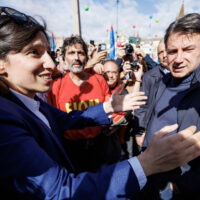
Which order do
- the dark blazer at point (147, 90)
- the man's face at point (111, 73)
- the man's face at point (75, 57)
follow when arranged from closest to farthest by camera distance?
the dark blazer at point (147, 90) < the man's face at point (75, 57) < the man's face at point (111, 73)

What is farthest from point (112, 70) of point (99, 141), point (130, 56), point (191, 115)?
point (191, 115)

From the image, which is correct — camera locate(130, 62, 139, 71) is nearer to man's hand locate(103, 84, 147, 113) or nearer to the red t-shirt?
the red t-shirt

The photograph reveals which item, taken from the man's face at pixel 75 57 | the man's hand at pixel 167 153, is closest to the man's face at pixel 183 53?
the man's hand at pixel 167 153

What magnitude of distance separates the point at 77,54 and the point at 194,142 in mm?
2224

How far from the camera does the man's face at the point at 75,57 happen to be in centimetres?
234

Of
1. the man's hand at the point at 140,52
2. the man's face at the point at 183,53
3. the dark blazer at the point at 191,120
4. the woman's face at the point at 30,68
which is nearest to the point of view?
the woman's face at the point at 30,68

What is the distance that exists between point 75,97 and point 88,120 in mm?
789

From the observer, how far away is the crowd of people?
61 cm

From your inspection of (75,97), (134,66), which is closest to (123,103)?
(75,97)

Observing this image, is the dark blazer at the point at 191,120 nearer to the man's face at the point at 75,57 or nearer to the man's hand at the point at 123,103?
the man's hand at the point at 123,103

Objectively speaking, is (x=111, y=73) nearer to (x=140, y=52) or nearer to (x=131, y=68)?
(x=131, y=68)

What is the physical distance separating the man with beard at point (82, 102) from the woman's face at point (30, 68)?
1025mm

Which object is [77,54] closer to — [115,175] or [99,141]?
[99,141]

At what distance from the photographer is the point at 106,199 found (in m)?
0.62
